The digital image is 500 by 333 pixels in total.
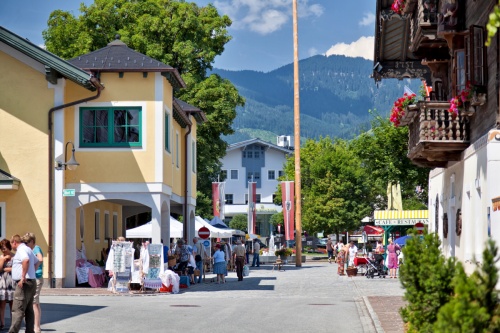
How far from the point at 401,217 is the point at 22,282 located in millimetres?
38625

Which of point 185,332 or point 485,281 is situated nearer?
point 485,281

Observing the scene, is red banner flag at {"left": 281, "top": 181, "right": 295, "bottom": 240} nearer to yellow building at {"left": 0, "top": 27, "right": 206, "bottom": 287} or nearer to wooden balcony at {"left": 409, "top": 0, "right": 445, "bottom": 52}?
yellow building at {"left": 0, "top": 27, "right": 206, "bottom": 287}

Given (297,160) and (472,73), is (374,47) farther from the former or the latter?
(297,160)

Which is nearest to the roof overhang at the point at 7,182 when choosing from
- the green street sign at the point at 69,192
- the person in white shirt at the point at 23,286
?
the green street sign at the point at 69,192

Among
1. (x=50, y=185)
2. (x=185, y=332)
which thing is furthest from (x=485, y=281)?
(x=50, y=185)

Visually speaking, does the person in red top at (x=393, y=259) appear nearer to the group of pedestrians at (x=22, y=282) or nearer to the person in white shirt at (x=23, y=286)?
the group of pedestrians at (x=22, y=282)

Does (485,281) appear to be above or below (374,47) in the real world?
below

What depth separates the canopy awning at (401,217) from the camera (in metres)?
53.8

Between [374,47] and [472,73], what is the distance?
11556 millimetres

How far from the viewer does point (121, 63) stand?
3375 centimetres

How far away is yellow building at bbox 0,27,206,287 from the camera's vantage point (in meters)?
32.4

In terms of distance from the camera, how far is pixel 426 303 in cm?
1245

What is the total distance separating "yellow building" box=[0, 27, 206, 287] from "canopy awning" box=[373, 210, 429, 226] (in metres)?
Answer: 21.1

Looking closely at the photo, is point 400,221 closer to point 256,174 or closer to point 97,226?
point 97,226
